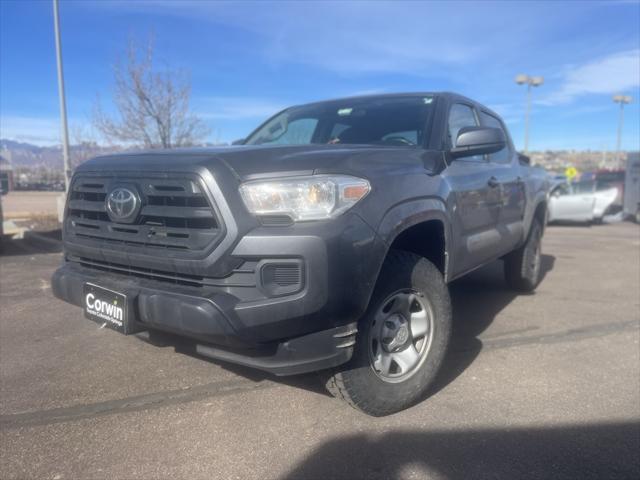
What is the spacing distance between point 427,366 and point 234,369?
4.26 feet

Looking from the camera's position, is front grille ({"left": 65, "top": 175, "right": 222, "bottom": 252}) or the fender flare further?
the fender flare

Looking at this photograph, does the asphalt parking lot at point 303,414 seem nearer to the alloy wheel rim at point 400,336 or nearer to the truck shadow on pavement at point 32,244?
the alloy wheel rim at point 400,336

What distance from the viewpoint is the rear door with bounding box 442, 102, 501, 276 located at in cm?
346

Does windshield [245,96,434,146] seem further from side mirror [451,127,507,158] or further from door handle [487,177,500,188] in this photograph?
door handle [487,177,500,188]

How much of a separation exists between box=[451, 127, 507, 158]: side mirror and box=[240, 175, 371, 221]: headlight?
53.1 inches

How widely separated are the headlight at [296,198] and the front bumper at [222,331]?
0.46m

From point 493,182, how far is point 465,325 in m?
1.29

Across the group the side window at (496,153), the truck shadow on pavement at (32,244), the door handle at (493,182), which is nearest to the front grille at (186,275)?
the door handle at (493,182)

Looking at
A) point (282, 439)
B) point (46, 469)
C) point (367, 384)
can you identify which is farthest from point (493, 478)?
point (46, 469)

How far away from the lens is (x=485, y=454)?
2.49 m

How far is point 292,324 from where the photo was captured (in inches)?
90.0

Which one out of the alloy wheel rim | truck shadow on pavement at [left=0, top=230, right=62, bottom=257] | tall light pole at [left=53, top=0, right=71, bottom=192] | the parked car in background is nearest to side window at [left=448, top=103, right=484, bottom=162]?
the alloy wheel rim

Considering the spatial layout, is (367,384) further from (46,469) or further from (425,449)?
(46,469)

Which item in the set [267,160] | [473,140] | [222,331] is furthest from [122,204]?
[473,140]
